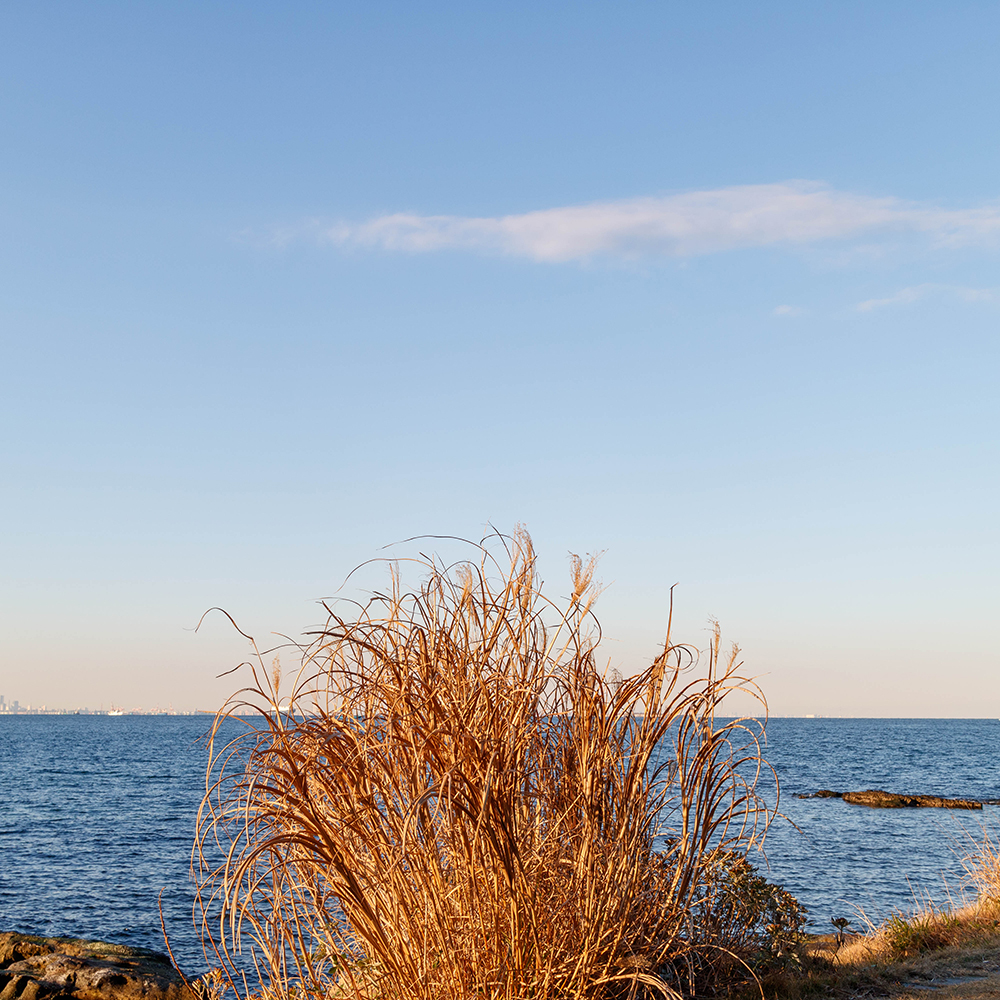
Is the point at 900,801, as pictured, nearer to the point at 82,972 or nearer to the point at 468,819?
the point at 82,972

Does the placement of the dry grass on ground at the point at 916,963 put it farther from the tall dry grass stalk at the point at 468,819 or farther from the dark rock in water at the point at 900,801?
the dark rock in water at the point at 900,801

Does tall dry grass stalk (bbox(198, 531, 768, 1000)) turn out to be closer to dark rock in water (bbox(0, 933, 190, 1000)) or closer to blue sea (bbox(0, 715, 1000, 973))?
blue sea (bbox(0, 715, 1000, 973))

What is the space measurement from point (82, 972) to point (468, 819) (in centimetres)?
925

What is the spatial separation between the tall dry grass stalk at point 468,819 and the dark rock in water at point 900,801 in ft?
110

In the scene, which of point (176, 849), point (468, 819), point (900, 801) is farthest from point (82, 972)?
point (900, 801)

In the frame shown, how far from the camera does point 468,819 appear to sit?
173 inches

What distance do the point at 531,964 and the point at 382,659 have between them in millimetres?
1616

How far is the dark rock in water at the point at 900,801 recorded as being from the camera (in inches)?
1364

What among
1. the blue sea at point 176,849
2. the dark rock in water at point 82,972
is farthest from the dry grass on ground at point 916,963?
the dark rock in water at point 82,972

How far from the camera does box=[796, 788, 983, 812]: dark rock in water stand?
34656 mm

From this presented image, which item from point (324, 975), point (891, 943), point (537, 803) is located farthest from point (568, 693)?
point (891, 943)

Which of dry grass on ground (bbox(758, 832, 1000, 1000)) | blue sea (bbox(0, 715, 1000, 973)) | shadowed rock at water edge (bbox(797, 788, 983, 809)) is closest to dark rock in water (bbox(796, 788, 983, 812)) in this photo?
shadowed rock at water edge (bbox(797, 788, 983, 809))

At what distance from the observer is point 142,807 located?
117 feet

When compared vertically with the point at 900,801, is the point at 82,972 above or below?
above
